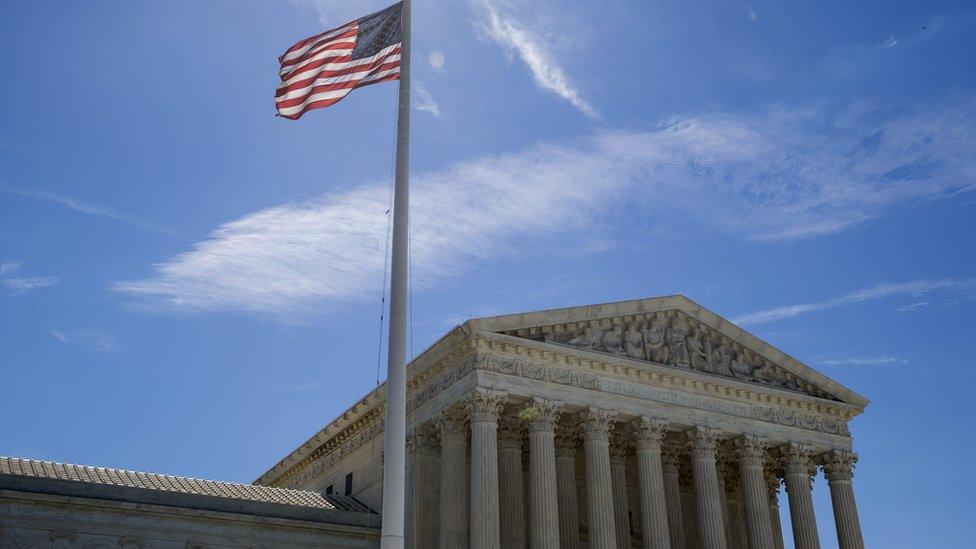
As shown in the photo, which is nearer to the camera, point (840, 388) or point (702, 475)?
point (702, 475)

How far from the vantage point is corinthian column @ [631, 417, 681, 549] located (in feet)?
128

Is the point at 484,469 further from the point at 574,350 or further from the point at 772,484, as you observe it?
the point at 772,484

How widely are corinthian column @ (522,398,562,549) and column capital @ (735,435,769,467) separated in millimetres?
9992

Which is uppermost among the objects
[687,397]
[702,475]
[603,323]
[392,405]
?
[603,323]

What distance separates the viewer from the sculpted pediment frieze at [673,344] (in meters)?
41.3

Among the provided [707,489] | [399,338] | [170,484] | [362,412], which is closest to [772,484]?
[707,489]

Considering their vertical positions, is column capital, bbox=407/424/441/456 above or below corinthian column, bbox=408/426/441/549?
above

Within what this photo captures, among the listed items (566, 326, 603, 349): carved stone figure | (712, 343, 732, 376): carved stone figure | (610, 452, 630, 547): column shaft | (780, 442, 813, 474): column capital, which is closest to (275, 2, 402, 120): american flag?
(566, 326, 603, 349): carved stone figure

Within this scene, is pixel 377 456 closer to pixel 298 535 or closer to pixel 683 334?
pixel 298 535

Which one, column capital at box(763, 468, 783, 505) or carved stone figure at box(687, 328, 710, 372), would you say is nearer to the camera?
carved stone figure at box(687, 328, 710, 372)

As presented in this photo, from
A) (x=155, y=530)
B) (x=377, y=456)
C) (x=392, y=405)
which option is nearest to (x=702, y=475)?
(x=377, y=456)

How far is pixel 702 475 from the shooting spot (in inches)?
1647

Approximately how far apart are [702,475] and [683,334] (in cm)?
675

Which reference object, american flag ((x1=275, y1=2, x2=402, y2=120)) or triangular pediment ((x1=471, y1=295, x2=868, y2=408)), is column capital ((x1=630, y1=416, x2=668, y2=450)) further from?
american flag ((x1=275, y1=2, x2=402, y2=120))
